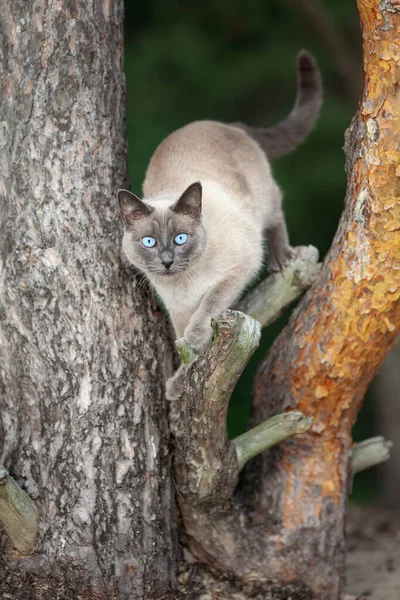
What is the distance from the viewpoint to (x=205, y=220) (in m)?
3.21

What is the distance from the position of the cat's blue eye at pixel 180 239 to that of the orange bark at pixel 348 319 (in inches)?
21.9

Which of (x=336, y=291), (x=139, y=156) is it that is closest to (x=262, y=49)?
(x=139, y=156)

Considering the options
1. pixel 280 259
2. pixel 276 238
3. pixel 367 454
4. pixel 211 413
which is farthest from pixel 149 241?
pixel 367 454

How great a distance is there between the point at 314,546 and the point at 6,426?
4.32 ft

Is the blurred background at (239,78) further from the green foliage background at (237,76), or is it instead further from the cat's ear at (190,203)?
the cat's ear at (190,203)

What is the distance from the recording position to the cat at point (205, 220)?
3004mm

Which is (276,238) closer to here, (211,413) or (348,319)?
(348,319)

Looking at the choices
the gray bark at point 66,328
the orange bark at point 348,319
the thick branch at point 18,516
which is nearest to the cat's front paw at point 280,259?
the orange bark at point 348,319

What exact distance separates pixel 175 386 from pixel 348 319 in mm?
692

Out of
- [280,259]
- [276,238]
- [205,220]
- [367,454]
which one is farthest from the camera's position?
[276,238]

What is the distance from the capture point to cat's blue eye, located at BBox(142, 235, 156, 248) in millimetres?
2996

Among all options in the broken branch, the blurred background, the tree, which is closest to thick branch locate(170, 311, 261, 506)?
the tree

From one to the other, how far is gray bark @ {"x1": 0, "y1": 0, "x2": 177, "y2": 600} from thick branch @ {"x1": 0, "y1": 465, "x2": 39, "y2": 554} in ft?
0.13

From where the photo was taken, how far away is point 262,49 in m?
6.34
